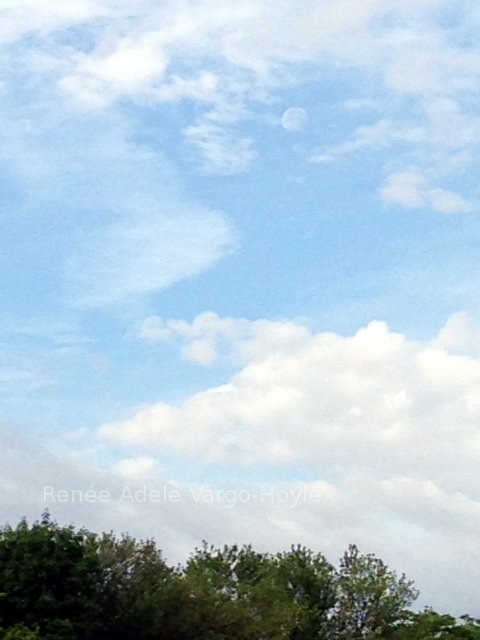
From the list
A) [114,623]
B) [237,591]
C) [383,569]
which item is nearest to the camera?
[114,623]

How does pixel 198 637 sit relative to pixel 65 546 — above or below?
below

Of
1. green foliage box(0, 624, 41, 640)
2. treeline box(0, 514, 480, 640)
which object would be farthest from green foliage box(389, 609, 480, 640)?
green foliage box(0, 624, 41, 640)

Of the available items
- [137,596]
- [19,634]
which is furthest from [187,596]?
[19,634]

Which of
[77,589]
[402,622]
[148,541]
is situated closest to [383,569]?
[402,622]

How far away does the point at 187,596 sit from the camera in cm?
6341

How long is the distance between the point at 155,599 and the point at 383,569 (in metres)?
26.7

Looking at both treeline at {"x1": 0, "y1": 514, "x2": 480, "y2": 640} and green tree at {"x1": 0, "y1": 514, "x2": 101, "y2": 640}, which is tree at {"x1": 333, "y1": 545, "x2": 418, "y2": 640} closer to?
treeline at {"x1": 0, "y1": 514, "x2": 480, "y2": 640}

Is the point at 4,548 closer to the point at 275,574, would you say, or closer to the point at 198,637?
the point at 198,637

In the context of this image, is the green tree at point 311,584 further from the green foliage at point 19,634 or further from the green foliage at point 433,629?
the green foliage at point 19,634

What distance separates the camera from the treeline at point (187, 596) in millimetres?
56281

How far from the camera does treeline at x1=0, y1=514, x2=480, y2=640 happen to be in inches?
A: 2216

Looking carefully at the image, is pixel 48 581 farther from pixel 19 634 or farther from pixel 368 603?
pixel 368 603

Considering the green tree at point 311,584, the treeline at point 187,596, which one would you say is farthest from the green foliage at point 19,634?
the green tree at point 311,584

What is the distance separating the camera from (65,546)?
191 feet
